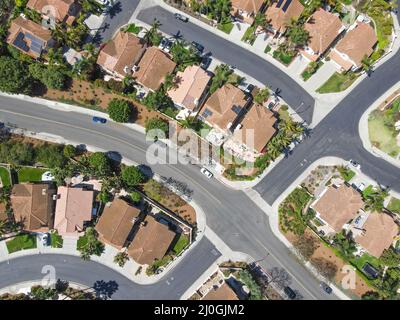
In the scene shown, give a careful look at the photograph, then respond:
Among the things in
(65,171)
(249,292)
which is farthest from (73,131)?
(249,292)

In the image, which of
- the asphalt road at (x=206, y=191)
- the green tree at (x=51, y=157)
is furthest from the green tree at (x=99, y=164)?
the green tree at (x=51, y=157)

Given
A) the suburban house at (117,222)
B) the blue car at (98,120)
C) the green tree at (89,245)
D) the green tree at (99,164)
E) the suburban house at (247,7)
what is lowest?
the green tree at (89,245)

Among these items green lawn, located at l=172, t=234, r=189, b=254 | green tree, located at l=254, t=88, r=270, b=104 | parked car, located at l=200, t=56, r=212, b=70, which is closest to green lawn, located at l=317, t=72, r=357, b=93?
green tree, located at l=254, t=88, r=270, b=104

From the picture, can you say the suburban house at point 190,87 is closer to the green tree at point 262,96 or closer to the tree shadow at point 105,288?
the green tree at point 262,96

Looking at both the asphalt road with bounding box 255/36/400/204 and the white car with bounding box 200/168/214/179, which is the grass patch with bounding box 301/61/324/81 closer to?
the asphalt road with bounding box 255/36/400/204

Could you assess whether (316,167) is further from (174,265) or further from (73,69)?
(73,69)

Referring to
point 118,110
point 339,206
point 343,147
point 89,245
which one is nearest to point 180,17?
point 118,110
